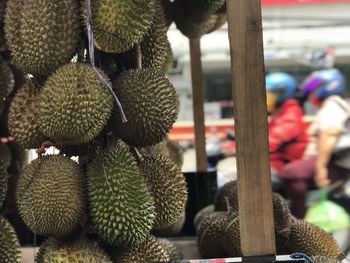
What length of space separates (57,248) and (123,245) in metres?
0.14

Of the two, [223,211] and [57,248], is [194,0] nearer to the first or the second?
[223,211]

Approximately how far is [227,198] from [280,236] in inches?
11.0

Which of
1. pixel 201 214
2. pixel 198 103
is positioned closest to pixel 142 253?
pixel 201 214

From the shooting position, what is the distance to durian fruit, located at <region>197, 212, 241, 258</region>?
1.44 meters

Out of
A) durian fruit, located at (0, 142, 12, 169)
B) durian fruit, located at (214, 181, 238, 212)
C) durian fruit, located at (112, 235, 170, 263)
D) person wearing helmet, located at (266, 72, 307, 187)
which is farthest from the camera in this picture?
person wearing helmet, located at (266, 72, 307, 187)

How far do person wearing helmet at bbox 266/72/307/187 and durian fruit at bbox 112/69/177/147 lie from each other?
2.48 m

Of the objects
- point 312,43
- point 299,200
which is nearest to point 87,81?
point 299,200

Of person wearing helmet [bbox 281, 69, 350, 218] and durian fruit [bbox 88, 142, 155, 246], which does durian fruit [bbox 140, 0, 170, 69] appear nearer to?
durian fruit [bbox 88, 142, 155, 246]

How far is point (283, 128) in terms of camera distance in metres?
3.68

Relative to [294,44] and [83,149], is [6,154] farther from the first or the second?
[294,44]

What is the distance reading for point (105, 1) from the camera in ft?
3.58

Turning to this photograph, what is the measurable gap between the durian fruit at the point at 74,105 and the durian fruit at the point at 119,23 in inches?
3.2

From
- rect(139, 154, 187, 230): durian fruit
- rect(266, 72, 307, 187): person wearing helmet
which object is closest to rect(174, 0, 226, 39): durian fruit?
rect(139, 154, 187, 230): durian fruit

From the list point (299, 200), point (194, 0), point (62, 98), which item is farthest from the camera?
point (299, 200)
